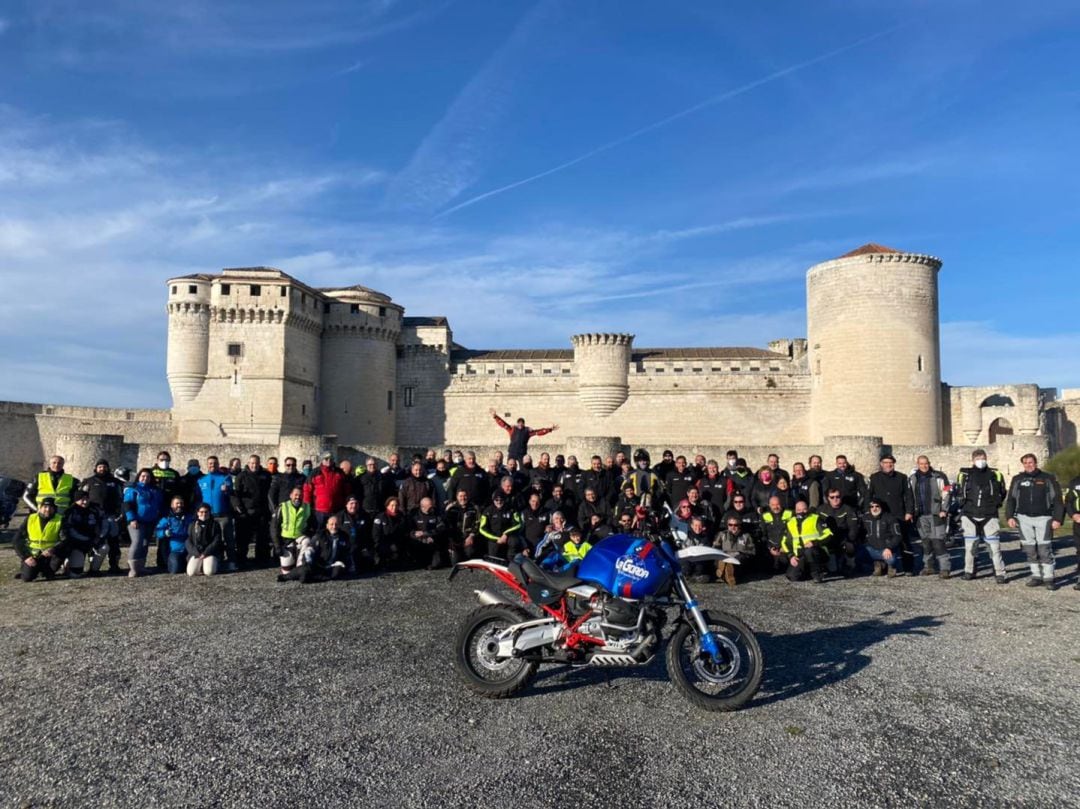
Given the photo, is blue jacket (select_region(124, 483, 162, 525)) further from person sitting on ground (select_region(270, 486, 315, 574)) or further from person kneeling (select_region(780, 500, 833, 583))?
person kneeling (select_region(780, 500, 833, 583))

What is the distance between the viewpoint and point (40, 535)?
8.23m

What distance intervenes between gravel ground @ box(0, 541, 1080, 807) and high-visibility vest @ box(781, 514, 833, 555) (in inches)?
78.0

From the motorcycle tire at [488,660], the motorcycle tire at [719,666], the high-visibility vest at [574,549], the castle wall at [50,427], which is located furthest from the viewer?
the castle wall at [50,427]

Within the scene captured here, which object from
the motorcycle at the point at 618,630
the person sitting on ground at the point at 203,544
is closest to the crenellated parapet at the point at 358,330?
the person sitting on ground at the point at 203,544

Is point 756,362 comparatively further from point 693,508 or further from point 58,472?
point 58,472

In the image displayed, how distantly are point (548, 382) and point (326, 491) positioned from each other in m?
26.0

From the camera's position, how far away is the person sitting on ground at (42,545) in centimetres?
819

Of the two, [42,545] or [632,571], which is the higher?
[632,571]

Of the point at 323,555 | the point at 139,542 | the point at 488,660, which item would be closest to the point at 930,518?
the point at 488,660

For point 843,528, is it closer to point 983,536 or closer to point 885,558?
point 885,558

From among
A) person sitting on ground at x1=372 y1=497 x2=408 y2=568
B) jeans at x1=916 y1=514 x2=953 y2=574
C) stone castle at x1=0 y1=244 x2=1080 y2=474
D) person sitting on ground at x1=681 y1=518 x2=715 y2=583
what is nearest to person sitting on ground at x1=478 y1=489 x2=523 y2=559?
person sitting on ground at x1=372 y1=497 x2=408 y2=568

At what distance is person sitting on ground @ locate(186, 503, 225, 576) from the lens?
8719 mm

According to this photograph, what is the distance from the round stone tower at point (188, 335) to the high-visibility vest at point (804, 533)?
95.6 feet

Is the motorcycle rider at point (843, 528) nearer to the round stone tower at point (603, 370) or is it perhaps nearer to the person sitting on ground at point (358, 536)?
the person sitting on ground at point (358, 536)
